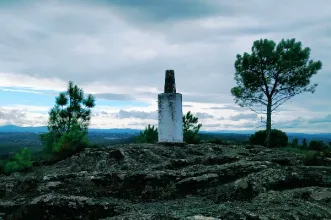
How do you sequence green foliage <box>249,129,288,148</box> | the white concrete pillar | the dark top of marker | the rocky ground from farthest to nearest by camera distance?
green foliage <box>249,129,288,148</box>
the dark top of marker
the white concrete pillar
the rocky ground

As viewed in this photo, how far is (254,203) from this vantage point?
880 centimetres

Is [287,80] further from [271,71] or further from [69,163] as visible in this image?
[69,163]

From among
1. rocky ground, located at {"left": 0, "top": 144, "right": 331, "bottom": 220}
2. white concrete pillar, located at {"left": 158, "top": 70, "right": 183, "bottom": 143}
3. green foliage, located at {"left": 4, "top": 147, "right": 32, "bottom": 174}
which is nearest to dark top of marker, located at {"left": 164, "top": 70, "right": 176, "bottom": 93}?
white concrete pillar, located at {"left": 158, "top": 70, "right": 183, "bottom": 143}

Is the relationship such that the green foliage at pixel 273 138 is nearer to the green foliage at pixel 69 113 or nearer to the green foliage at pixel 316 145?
the green foliage at pixel 316 145

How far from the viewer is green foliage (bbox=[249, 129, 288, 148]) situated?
4118 cm

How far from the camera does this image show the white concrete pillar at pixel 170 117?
2588 centimetres

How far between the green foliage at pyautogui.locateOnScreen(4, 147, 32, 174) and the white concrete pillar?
8720 millimetres

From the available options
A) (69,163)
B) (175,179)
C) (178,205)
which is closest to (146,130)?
(69,163)

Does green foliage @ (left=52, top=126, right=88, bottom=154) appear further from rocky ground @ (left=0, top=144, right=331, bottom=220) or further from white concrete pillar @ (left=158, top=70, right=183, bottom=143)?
rocky ground @ (left=0, top=144, right=331, bottom=220)

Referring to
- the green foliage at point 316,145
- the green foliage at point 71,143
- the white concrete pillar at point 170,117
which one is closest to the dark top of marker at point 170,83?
the white concrete pillar at point 170,117

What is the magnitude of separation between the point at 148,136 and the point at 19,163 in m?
15.1

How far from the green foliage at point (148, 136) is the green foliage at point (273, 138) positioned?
12.4 metres

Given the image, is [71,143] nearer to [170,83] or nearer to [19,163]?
[19,163]

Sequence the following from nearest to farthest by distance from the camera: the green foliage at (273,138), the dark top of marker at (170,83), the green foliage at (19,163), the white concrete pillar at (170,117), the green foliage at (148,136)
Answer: the green foliage at (19,163) < the white concrete pillar at (170,117) < the dark top of marker at (170,83) < the green foliage at (148,136) < the green foliage at (273,138)
